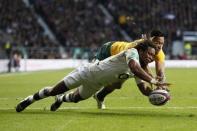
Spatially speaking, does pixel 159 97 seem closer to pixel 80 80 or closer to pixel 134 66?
pixel 134 66

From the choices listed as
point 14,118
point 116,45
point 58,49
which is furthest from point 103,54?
point 58,49

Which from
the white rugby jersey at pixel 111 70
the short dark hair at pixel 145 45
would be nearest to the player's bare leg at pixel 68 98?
the white rugby jersey at pixel 111 70

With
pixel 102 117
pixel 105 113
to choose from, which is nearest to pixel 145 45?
pixel 102 117

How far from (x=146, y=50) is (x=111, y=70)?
82cm

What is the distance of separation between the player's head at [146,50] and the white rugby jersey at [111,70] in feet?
0.79

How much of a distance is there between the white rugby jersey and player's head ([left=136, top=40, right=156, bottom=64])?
24 cm

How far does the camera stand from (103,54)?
587 inches

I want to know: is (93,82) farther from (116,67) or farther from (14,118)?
(14,118)

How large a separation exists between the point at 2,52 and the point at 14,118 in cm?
3691

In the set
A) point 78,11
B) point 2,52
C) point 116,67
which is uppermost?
point 78,11

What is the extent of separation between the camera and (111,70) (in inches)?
515

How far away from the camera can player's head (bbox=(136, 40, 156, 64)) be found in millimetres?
12867

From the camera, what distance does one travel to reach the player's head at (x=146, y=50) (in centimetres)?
1287

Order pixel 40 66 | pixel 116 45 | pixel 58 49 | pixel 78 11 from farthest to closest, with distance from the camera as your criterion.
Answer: pixel 78 11, pixel 58 49, pixel 40 66, pixel 116 45
